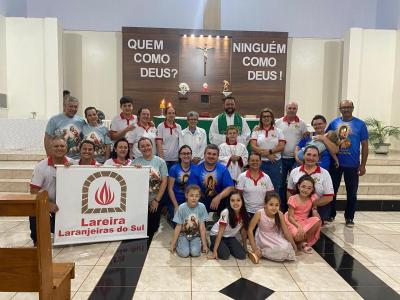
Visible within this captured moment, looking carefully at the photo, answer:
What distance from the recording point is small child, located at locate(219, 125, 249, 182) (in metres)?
4.10

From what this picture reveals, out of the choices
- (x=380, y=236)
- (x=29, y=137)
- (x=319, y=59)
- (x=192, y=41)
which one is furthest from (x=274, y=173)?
(x=319, y=59)

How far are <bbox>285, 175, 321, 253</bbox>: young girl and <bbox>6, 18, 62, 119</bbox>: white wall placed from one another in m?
7.22

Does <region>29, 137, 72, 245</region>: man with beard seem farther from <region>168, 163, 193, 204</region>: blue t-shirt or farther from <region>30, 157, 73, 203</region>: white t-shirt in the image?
<region>168, 163, 193, 204</region>: blue t-shirt

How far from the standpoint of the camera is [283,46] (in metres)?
9.33

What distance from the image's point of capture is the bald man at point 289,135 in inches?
173

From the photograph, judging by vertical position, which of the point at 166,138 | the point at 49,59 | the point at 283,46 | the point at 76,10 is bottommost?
the point at 166,138

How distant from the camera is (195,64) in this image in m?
9.28

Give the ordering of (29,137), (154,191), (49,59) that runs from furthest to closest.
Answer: (49,59) → (29,137) → (154,191)

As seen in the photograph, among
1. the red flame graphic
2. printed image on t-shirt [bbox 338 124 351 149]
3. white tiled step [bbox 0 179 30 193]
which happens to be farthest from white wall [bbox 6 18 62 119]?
printed image on t-shirt [bbox 338 124 351 149]

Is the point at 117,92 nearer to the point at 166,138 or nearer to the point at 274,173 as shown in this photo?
the point at 166,138

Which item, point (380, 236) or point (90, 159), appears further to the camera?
point (380, 236)

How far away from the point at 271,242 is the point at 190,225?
79 cm

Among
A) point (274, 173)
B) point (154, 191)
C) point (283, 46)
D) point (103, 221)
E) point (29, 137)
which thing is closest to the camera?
point (103, 221)

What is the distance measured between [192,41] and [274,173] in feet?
19.6
